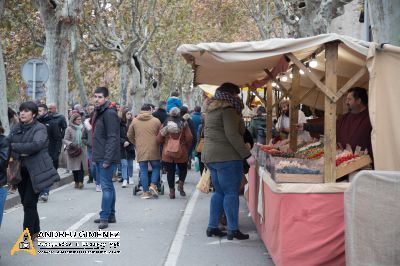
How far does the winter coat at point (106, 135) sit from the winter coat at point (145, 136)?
3.14 metres

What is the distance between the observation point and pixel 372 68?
6.05m

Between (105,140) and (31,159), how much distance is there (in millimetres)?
1528

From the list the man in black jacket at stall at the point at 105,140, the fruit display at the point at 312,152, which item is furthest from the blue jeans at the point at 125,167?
the fruit display at the point at 312,152

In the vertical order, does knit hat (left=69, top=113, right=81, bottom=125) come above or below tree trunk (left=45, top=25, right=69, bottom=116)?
below

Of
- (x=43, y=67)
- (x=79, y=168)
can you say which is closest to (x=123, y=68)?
(x=43, y=67)

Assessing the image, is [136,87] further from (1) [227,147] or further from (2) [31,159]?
(2) [31,159]

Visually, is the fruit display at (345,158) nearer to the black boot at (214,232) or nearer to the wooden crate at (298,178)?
the wooden crate at (298,178)

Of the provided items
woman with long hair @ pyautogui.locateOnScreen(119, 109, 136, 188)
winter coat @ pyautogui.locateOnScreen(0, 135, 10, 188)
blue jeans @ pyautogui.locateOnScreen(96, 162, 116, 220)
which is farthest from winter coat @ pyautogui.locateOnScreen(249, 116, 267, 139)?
winter coat @ pyautogui.locateOnScreen(0, 135, 10, 188)

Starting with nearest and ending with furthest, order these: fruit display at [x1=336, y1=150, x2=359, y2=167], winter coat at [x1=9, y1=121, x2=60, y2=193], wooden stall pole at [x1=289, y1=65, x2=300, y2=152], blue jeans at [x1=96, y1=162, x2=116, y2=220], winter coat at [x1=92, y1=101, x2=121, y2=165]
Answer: fruit display at [x1=336, y1=150, x2=359, y2=167], winter coat at [x1=9, y1=121, x2=60, y2=193], winter coat at [x1=92, y1=101, x2=121, y2=165], blue jeans at [x1=96, y1=162, x2=116, y2=220], wooden stall pole at [x1=289, y1=65, x2=300, y2=152]

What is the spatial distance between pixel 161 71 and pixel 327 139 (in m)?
38.7

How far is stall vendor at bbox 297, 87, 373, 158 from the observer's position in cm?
701

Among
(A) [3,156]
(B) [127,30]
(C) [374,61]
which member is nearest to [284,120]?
(C) [374,61]

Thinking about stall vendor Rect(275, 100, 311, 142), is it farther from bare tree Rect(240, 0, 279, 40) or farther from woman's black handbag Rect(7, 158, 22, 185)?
bare tree Rect(240, 0, 279, 40)

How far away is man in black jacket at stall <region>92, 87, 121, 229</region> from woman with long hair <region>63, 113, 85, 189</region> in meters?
5.34
